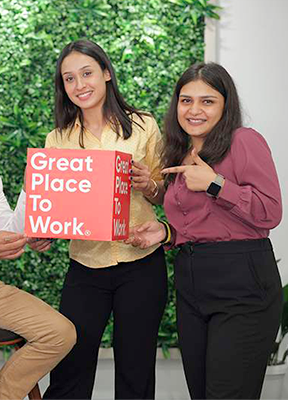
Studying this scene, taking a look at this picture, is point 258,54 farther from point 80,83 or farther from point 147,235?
point 147,235

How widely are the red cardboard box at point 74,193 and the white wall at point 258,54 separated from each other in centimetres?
132

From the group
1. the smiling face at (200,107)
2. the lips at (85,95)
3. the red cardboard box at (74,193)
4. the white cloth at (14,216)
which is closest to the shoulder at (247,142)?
the smiling face at (200,107)

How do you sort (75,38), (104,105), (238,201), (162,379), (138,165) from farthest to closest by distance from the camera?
(162,379)
(75,38)
(104,105)
(138,165)
(238,201)

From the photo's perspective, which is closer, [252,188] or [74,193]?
[252,188]

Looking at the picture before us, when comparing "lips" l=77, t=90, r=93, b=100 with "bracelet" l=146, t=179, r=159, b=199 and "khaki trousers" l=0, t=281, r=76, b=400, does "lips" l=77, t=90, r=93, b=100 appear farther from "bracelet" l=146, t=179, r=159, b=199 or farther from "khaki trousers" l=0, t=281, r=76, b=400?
"khaki trousers" l=0, t=281, r=76, b=400

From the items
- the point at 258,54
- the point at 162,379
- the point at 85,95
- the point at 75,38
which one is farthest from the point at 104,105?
the point at 162,379

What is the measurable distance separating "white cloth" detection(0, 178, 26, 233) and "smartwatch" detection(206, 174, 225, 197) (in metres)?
0.88

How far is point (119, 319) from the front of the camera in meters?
2.29

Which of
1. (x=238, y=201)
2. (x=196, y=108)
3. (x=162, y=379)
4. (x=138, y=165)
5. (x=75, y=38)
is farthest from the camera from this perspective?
(x=162, y=379)

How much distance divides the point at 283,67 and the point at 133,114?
1.14 m

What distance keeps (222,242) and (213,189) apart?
181 millimetres

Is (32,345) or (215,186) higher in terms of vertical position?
(215,186)

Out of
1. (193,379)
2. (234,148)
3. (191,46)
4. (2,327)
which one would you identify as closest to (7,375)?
(2,327)

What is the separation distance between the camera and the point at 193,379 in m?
1.98
